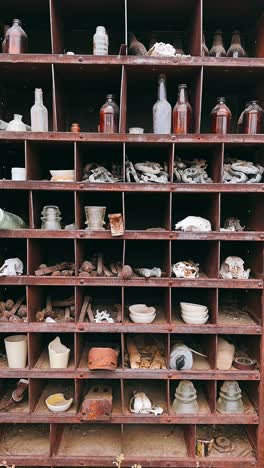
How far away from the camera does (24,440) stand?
2.27 m

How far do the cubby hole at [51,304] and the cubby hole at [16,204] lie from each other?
571 mm

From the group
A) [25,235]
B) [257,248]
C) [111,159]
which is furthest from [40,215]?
[257,248]

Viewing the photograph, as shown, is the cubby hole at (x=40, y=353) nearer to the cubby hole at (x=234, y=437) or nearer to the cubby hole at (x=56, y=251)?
the cubby hole at (x=56, y=251)

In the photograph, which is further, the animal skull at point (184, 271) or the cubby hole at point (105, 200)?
the cubby hole at point (105, 200)

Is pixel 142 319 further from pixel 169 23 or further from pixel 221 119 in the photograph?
pixel 169 23

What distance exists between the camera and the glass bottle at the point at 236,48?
2.17 meters

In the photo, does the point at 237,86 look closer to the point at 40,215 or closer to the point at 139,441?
the point at 40,215

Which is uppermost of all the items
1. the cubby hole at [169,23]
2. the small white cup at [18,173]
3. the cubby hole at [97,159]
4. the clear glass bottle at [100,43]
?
the cubby hole at [169,23]

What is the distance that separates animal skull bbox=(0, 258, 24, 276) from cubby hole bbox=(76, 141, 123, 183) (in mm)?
706

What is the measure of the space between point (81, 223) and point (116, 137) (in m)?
0.60

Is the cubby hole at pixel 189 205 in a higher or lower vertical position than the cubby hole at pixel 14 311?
higher

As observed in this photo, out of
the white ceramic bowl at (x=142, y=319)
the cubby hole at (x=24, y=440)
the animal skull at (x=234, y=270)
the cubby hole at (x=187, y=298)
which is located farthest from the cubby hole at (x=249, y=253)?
the cubby hole at (x=24, y=440)

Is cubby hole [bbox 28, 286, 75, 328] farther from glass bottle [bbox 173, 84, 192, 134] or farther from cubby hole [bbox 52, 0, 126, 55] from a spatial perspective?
cubby hole [bbox 52, 0, 126, 55]

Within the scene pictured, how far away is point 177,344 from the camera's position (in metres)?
2.29
